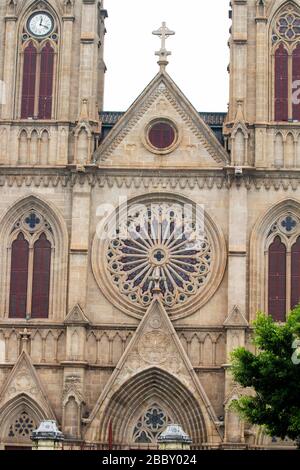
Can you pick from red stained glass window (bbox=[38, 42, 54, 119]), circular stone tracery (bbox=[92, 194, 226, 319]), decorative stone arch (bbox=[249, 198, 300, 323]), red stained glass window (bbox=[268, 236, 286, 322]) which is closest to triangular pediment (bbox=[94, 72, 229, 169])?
circular stone tracery (bbox=[92, 194, 226, 319])

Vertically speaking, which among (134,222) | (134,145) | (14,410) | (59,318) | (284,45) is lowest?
(14,410)

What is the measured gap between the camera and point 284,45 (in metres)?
48.7

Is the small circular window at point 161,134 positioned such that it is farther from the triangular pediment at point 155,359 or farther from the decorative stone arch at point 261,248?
the triangular pediment at point 155,359

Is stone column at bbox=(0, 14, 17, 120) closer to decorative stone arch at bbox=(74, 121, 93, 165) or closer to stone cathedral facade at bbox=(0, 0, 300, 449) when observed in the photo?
stone cathedral facade at bbox=(0, 0, 300, 449)

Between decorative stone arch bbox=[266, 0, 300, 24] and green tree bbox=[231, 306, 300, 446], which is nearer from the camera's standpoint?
green tree bbox=[231, 306, 300, 446]

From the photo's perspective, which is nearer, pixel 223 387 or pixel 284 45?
pixel 223 387

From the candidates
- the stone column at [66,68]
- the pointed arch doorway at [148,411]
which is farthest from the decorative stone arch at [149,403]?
the stone column at [66,68]

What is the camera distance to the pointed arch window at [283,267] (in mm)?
46375

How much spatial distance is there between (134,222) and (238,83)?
22.4 feet

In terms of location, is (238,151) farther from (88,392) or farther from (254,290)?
(88,392)

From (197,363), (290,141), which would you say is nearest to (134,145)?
(290,141)

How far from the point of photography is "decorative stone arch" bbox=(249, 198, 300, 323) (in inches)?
1812

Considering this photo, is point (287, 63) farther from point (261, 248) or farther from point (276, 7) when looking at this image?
point (261, 248)

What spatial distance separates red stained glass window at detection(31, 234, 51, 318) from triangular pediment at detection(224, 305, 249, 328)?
7.04 m
